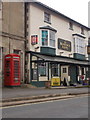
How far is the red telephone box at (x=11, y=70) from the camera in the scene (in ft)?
69.4

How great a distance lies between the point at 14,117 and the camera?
8734 mm

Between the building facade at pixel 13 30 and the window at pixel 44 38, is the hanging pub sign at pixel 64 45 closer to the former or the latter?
the window at pixel 44 38

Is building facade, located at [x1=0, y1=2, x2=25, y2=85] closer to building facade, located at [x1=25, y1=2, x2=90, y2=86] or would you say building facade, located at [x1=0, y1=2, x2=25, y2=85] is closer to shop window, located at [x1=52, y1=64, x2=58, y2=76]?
building facade, located at [x1=25, y1=2, x2=90, y2=86]

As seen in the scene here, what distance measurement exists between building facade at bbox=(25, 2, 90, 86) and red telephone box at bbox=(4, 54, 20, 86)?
10.9ft

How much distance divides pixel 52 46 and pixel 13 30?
6.42m

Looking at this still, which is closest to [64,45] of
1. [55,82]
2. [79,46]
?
[79,46]

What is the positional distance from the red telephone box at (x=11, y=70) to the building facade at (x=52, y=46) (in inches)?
130

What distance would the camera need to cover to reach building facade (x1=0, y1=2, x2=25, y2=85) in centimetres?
2223

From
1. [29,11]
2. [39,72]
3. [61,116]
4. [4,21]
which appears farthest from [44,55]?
[61,116]

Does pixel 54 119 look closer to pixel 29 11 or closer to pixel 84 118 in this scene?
pixel 84 118

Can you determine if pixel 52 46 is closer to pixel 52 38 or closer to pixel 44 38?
pixel 52 38

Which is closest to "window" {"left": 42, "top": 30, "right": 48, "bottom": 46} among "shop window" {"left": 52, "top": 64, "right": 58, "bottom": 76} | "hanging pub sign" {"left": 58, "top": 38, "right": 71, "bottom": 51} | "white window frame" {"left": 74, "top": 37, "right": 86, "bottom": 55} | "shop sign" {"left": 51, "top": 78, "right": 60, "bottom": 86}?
"shop window" {"left": 52, "top": 64, "right": 58, "bottom": 76}

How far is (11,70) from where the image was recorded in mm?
21188

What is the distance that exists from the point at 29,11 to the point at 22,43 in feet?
11.2
